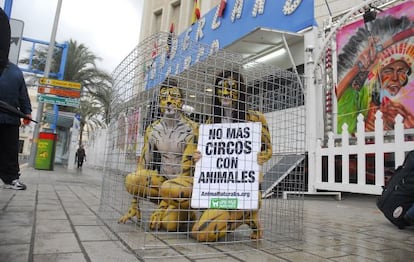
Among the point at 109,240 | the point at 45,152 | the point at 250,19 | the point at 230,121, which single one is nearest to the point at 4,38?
the point at 109,240

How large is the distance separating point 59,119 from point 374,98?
13.9 m

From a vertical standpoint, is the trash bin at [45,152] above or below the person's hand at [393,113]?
below

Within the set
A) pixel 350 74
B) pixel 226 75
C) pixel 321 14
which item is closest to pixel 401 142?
pixel 350 74

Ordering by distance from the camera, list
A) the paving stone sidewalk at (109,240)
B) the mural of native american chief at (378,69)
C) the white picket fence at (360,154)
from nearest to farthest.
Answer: the paving stone sidewalk at (109,240), the white picket fence at (360,154), the mural of native american chief at (378,69)

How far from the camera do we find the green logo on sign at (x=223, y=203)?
2.42m

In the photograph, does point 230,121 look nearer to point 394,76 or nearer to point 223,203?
point 223,203

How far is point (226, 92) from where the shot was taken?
2.63 meters

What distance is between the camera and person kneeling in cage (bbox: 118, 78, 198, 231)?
2.53 meters

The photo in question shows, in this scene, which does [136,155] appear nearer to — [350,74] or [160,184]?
[160,184]

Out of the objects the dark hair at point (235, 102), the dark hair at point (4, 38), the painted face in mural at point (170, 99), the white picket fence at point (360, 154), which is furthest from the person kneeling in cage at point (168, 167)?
the white picket fence at point (360, 154)

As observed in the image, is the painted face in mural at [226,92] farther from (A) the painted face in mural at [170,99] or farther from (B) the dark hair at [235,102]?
(A) the painted face in mural at [170,99]

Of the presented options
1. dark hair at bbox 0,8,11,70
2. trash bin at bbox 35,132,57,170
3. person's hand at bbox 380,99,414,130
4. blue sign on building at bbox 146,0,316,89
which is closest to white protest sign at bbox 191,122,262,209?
dark hair at bbox 0,8,11,70

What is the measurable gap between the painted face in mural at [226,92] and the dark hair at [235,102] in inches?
1.1

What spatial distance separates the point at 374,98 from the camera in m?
7.51
